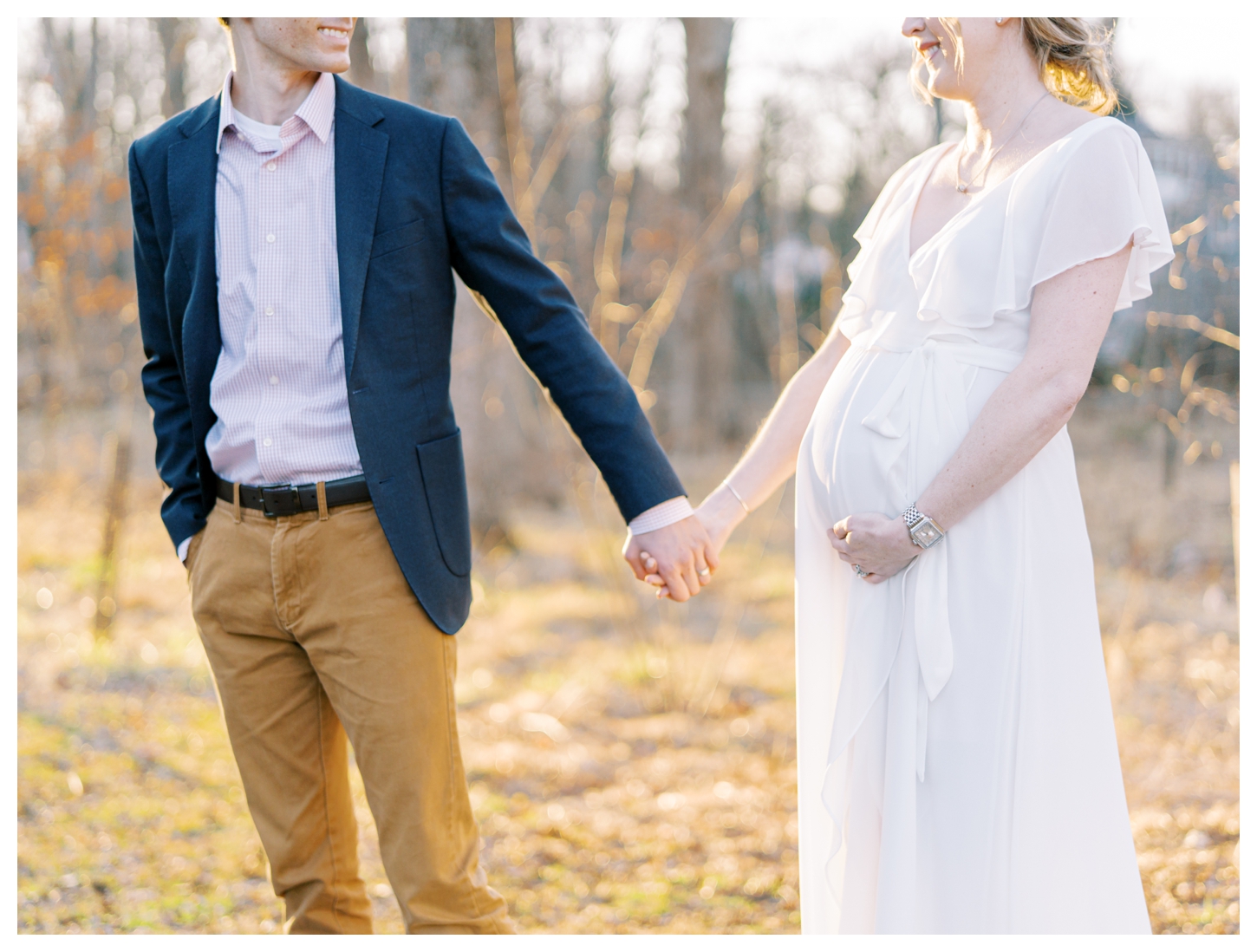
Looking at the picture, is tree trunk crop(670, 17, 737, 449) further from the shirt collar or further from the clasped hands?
the shirt collar

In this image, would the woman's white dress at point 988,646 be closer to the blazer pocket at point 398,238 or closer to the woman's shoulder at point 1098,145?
the woman's shoulder at point 1098,145

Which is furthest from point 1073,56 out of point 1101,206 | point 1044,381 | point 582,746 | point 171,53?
point 171,53

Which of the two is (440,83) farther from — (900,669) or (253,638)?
(900,669)

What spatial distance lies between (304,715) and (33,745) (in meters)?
2.97

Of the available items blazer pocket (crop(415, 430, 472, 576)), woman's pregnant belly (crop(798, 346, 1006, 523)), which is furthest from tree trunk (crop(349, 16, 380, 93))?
woman's pregnant belly (crop(798, 346, 1006, 523))

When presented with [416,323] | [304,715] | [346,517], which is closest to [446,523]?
[346,517]

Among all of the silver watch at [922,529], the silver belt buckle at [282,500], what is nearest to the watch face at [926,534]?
the silver watch at [922,529]

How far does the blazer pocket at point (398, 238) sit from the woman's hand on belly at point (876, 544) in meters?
1.02

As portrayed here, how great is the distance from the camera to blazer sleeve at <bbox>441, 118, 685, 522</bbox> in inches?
77.0

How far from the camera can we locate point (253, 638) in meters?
2.04

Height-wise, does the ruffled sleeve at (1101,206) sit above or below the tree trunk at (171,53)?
below

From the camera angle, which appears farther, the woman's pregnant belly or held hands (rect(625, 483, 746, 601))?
held hands (rect(625, 483, 746, 601))

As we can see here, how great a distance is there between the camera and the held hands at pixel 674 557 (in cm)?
211

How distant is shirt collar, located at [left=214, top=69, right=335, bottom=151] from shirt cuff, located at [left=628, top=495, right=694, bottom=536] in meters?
1.01
